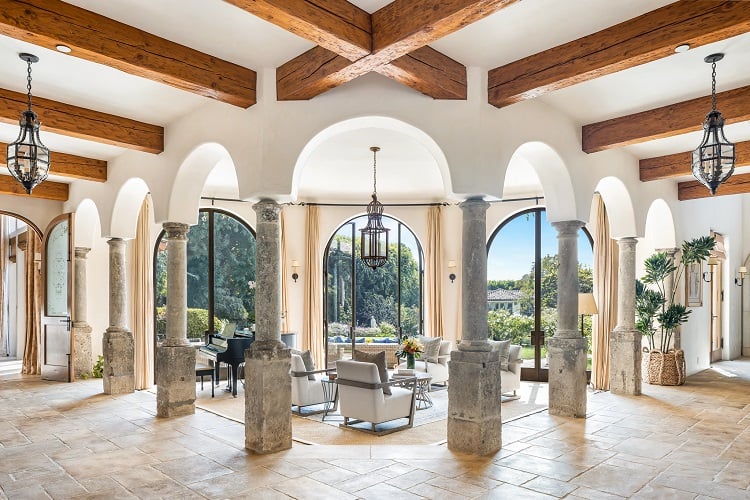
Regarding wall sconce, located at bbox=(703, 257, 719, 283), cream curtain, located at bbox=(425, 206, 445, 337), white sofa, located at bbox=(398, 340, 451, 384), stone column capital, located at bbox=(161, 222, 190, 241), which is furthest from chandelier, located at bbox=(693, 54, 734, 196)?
wall sconce, located at bbox=(703, 257, 719, 283)

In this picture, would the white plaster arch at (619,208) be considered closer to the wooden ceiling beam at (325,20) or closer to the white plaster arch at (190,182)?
the wooden ceiling beam at (325,20)

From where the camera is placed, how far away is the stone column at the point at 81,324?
896 cm

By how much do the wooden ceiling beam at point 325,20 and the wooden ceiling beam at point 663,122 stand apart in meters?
3.54

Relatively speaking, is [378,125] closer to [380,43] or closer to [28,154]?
[380,43]

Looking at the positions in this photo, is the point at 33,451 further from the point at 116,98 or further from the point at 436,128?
the point at 436,128

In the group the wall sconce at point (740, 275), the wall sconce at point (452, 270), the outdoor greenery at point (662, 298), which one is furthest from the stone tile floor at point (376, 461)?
the wall sconce at point (740, 275)

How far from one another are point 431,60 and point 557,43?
3.32 feet

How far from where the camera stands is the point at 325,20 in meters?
3.50

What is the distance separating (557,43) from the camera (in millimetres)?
4352

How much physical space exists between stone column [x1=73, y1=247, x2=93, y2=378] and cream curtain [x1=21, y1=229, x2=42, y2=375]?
1.23 m

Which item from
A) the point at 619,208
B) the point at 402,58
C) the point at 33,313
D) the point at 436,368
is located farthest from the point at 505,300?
the point at 33,313

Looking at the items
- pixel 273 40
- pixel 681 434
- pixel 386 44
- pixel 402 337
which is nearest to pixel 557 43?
pixel 386 44

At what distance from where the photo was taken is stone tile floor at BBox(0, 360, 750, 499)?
3.97 meters

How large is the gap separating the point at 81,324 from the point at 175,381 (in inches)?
149
